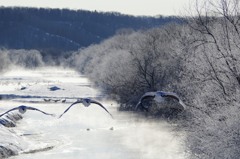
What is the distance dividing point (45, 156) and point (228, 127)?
13.2m

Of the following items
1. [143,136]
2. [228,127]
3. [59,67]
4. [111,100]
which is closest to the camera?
[228,127]

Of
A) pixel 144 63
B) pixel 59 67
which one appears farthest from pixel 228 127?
pixel 59 67

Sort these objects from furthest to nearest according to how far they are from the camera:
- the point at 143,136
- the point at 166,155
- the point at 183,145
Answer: the point at 143,136 → the point at 166,155 → the point at 183,145

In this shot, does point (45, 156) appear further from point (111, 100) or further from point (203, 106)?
point (111, 100)

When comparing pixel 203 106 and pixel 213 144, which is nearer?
pixel 213 144

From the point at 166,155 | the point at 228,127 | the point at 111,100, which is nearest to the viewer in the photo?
the point at 228,127

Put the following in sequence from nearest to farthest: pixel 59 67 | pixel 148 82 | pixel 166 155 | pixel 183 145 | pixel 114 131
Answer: pixel 183 145 < pixel 166 155 < pixel 114 131 < pixel 148 82 < pixel 59 67

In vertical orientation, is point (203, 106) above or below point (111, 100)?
above

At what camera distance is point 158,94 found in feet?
80.6

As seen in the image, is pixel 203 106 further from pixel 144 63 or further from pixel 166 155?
pixel 144 63

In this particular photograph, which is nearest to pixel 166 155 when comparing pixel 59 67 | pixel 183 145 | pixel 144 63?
pixel 183 145

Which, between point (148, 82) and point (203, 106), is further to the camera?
point (148, 82)

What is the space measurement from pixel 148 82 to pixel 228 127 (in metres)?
28.6

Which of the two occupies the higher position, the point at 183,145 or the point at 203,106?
the point at 203,106
